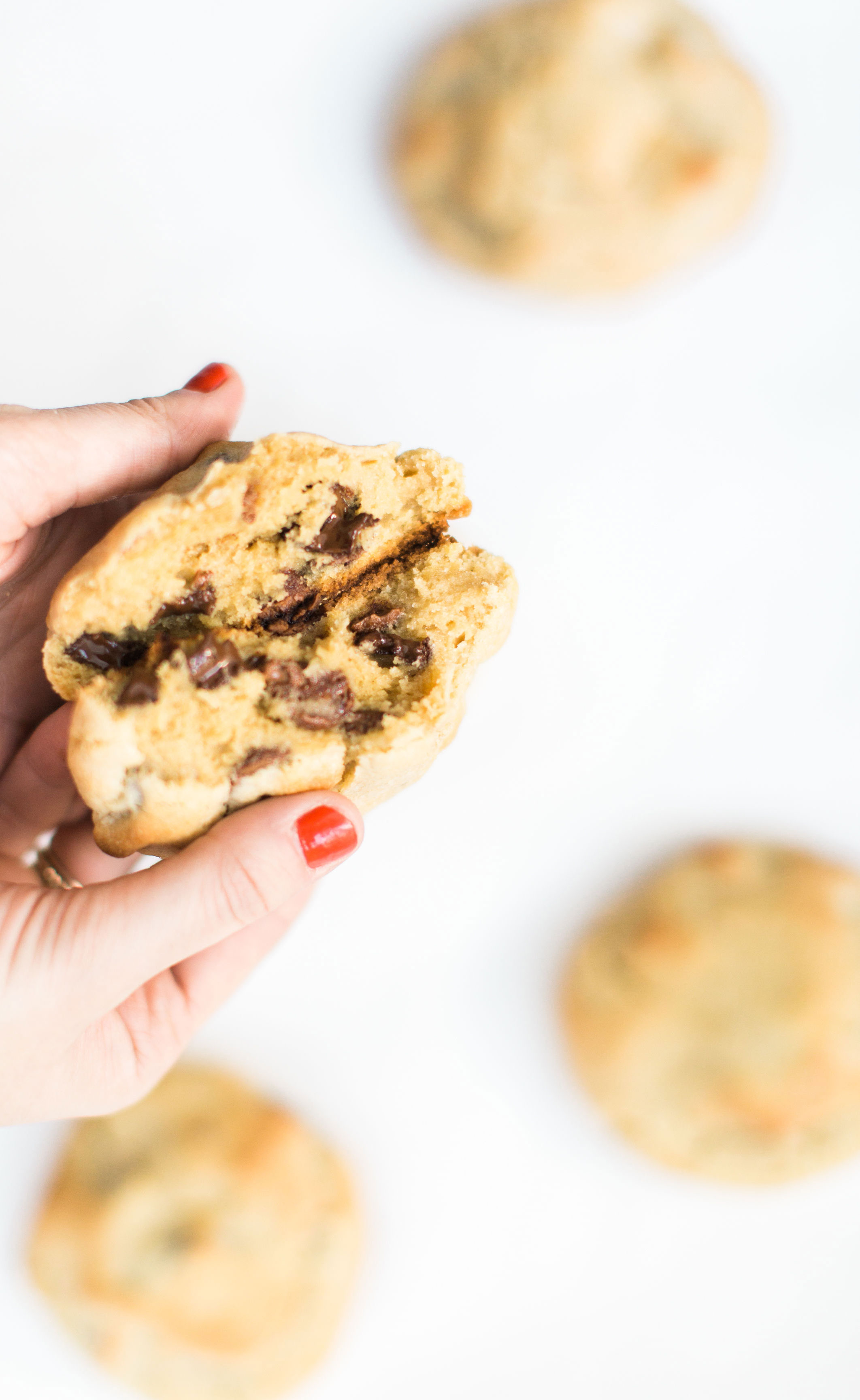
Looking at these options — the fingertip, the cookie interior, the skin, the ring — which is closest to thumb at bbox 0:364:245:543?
the skin

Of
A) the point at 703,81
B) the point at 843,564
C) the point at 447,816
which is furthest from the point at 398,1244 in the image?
the point at 703,81

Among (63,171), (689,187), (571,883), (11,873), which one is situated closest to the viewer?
(11,873)

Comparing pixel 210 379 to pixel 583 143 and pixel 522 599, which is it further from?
pixel 583 143

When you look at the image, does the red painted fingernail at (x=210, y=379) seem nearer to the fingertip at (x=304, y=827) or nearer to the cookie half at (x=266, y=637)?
the cookie half at (x=266, y=637)

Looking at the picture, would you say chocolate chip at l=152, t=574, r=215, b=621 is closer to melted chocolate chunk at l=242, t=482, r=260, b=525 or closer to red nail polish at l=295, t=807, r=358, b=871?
melted chocolate chunk at l=242, t=482, r=260, b=525

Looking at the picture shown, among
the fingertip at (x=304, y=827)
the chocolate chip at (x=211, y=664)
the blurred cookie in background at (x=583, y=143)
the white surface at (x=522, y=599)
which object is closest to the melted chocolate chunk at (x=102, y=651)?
the chocolate chip at (x=211, y=664)

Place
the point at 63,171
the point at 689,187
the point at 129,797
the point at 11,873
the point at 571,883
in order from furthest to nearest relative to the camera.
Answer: the point at 571,883, the point at 63,171, the point at 689,187, the point at 11,873, the point at 129,797

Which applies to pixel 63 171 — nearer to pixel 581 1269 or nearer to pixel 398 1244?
pixel 398 1244
